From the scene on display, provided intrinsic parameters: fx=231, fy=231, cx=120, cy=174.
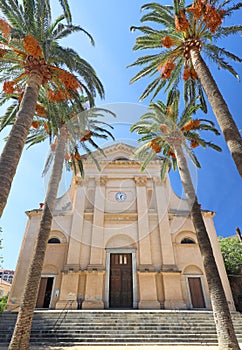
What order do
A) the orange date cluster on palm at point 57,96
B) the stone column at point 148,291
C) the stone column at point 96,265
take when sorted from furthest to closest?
1. the stone column at point 96,265
2. the stone column at point 148,291
3. the orange date cluster on palm at point 57,96

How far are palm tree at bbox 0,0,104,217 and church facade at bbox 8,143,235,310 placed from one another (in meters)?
12.2

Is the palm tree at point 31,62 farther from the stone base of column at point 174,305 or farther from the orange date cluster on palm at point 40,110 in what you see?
the stone base of column at point 174,305

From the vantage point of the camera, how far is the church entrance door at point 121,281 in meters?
16.7

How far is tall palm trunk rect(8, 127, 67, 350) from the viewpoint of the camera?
6887 mm

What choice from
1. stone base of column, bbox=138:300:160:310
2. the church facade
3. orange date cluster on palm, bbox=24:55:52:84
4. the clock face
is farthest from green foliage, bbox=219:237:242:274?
orange date cluster on palm, bbox=24:55:52:84

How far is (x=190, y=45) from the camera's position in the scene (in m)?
9.18

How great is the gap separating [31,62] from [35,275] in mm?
7623

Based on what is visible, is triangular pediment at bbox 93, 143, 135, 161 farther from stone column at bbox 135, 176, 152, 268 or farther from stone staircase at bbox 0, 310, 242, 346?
stone staircase at bbox 0, 310, 242, 346

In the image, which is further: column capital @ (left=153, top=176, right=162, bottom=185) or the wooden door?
column capital @ (left=153, top=176, right=162, bottom=185)

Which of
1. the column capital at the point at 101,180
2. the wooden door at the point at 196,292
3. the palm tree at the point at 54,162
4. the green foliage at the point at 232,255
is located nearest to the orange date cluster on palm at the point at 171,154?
the palm tree at the point at 54,162

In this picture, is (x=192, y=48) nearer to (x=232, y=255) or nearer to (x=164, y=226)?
(x=164, y=226)

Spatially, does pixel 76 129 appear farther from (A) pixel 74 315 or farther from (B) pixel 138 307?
(B) pixel 138 307

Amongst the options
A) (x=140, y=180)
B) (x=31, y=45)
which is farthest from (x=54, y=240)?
(x=31, y=45)

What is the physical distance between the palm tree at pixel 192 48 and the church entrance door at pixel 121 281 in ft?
41.7
